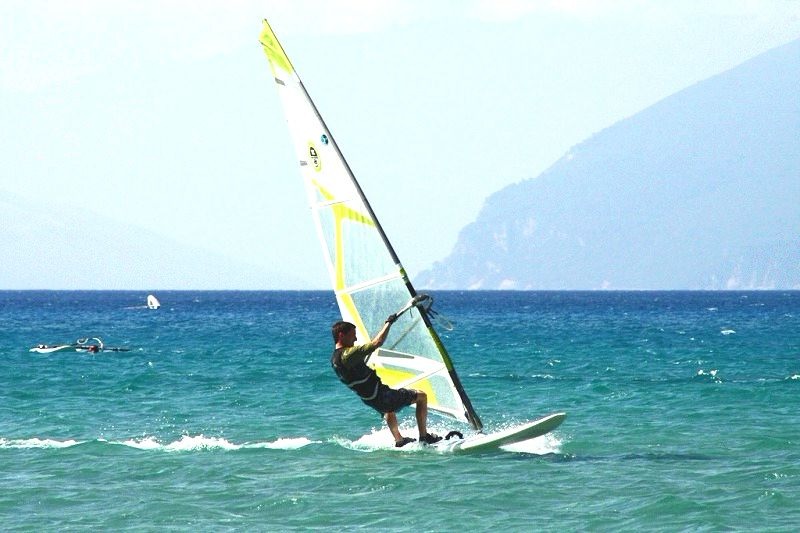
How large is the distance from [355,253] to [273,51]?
3152 mm

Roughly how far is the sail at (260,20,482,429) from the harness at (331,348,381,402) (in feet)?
3.80

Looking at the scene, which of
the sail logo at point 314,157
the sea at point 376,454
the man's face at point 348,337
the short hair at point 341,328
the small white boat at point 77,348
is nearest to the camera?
the sea at point 376,454

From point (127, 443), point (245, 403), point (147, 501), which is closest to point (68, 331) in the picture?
point (245, 403)

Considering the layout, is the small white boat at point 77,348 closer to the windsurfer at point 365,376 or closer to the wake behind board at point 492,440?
the wake behind board at point 492,440

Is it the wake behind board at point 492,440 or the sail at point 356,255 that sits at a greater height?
the sail at point 356,255

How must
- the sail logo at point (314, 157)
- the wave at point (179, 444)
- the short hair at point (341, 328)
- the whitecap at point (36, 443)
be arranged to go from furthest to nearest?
the whitecap at point (36, 443) < the wave at point (179, 444) < the sail logo at point (314, 157) < the short hair at point (341, 328)

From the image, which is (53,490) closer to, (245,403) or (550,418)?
(550,418)

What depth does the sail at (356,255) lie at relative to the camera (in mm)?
17625

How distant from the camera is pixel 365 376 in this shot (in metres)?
16.9

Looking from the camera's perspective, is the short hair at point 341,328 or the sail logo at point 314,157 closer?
the short hair at point 341,328

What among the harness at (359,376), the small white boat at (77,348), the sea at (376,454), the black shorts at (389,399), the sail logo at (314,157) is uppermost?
the sail logo at (314,157)

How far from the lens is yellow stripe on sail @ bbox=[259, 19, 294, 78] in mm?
17516

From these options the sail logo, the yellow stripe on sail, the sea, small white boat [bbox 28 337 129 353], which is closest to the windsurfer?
the sea

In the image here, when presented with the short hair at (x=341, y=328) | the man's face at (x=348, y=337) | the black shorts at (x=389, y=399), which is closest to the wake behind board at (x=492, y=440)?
the black shorts at (x=389, y=399)
